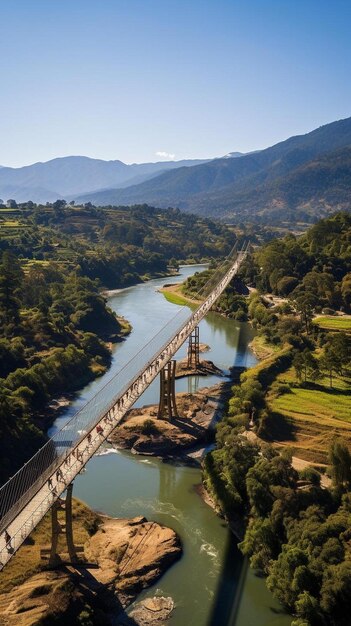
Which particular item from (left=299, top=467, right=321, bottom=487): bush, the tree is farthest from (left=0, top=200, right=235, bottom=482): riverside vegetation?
the tree

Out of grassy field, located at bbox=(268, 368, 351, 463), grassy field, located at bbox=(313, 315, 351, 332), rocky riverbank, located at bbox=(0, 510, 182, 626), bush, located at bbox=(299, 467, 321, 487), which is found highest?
grassy field, located at bbox=(313, 315, 351, 332)

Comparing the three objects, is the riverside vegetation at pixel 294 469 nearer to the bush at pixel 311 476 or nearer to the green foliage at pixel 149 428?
the bush at pixel 311 476

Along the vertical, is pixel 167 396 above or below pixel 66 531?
below

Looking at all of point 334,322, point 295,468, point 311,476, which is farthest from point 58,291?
point 311,476

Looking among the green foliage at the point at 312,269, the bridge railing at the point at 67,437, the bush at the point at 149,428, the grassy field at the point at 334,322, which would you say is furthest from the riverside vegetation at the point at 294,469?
the green foliage at the point at 312,269

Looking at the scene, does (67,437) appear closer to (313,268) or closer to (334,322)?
(334,322)

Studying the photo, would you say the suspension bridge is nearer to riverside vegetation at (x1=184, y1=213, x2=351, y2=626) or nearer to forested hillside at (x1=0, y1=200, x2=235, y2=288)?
riverside vegetation at (x1=184, y1=213, x2=351, y2=626)
